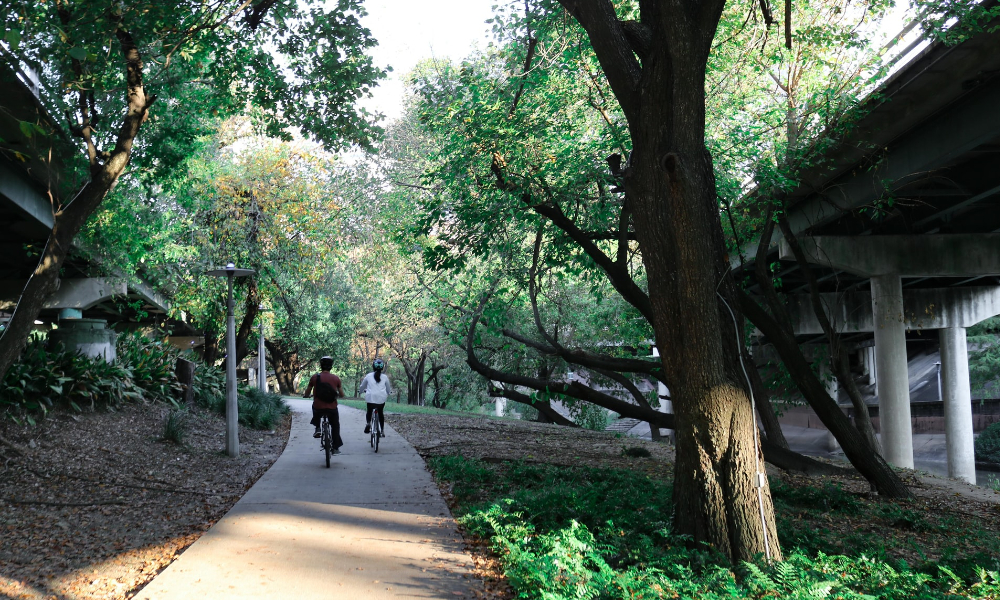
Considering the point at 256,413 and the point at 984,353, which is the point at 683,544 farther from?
the point at 984,353

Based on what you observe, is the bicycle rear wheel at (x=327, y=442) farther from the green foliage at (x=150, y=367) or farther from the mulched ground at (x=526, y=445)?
the green foliage at (x=150, y=367)

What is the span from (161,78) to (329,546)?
324 inches

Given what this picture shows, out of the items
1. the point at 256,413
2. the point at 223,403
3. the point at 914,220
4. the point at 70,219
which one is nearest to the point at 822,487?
the point at 914,220

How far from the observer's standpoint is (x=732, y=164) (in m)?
12.0

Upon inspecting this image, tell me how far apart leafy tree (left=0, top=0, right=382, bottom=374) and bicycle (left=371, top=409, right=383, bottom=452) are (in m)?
4.79

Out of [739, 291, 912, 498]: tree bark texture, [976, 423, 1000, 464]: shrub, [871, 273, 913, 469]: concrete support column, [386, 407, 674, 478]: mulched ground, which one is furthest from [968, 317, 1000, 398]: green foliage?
[739, 291, 912, 498]: tree bark texture

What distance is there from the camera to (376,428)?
13547 mm

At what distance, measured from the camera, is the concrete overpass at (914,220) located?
12.0 meters

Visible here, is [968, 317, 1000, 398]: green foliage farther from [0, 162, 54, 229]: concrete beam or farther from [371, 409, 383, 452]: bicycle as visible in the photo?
[0, 162, 54, 229]: concrete beam

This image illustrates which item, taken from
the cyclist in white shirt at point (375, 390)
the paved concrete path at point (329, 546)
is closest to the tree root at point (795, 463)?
the paved concrete path at point (329, 546)

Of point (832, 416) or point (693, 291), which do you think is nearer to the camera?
point (693, 291)

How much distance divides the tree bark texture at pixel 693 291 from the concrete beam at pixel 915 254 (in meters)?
11.7

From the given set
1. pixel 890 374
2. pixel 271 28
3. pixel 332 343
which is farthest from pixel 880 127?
pixel 332 343

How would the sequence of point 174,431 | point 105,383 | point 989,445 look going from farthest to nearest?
point 989,445, point 105,383, point 174,431
